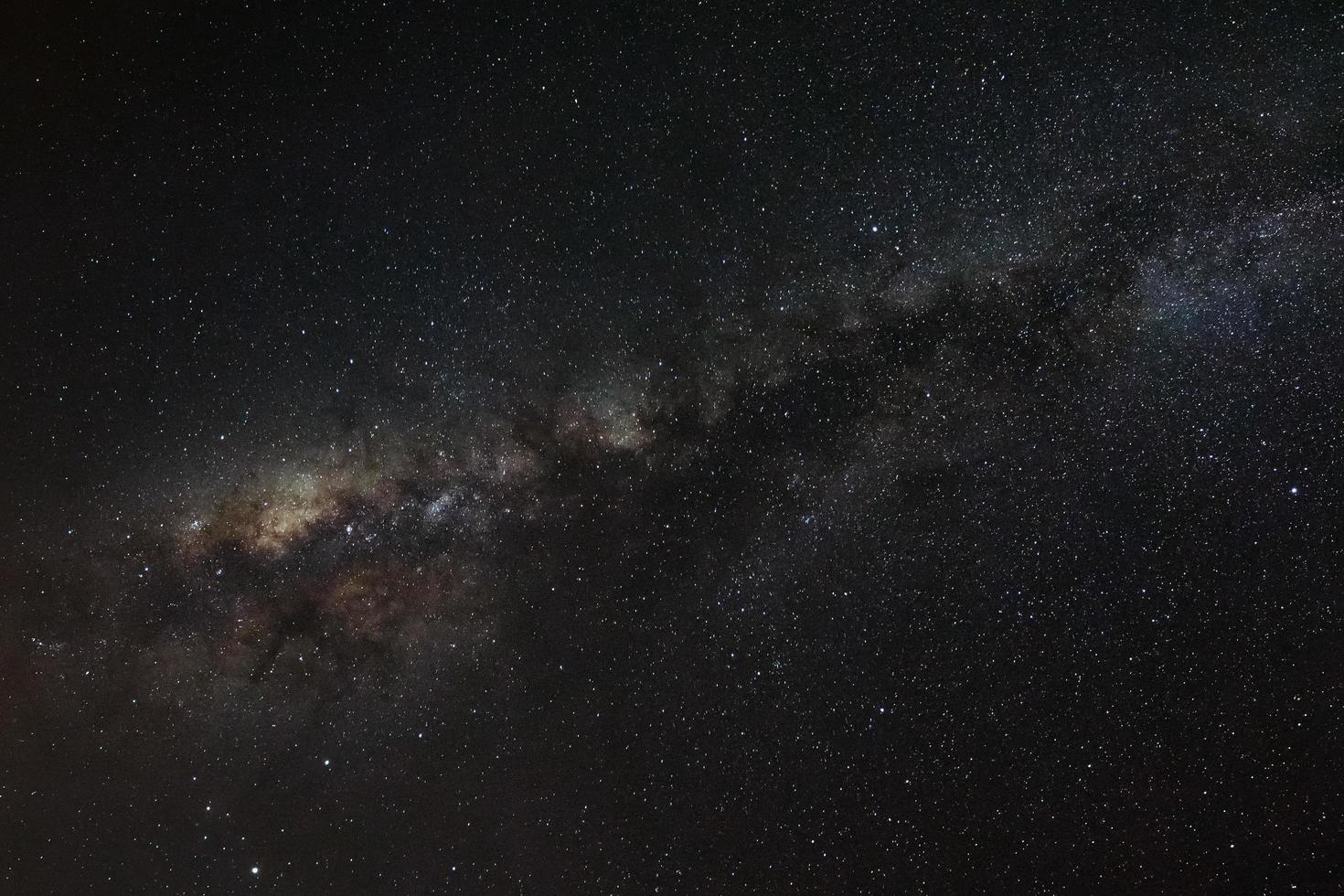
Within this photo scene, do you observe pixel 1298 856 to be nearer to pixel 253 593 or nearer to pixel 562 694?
pixel 562 694

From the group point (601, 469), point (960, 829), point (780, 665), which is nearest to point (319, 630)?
point (601, 469)

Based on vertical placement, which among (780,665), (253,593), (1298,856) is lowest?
(1298,856)

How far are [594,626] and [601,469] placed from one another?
0.78 metres

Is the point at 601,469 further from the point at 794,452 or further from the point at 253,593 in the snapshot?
the point at 253,593

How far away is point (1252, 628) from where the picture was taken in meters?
3.53

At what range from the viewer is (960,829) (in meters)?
3.67

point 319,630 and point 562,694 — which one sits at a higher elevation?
point 319,630

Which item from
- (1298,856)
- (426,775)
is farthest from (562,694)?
(1298,856)

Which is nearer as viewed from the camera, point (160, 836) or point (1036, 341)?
point (1036, 341)

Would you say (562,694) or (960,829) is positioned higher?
(562,694)

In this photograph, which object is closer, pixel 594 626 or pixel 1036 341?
pixel 1036 341

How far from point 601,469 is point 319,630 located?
157 cm

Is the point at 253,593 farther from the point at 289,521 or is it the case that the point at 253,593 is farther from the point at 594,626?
the point at 594,626

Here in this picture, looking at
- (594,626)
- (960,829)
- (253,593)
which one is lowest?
(960,829)
